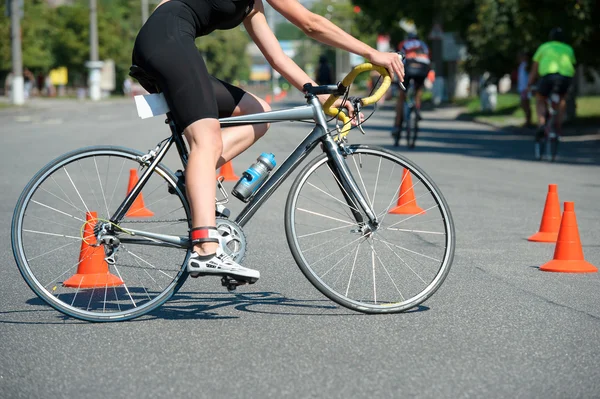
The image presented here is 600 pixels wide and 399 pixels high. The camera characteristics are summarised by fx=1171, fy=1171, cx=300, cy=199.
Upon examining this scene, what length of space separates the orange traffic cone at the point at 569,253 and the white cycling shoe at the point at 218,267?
262 cm

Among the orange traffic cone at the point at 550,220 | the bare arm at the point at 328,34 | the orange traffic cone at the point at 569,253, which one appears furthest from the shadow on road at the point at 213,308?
the orange traffic cone at the point at 550,220

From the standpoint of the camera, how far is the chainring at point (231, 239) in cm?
534

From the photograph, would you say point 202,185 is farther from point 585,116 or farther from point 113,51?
point 113,51

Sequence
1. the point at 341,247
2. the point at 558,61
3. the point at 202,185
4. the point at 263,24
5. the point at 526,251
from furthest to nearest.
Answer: the point at 558,61 → the point at 526,251 → the point at 341,247 → the point at 263,24 → the point at 202,185

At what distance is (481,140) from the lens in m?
23.7

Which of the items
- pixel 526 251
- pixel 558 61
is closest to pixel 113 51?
pixel 558 61

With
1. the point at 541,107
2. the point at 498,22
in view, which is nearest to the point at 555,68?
the point at 541,107

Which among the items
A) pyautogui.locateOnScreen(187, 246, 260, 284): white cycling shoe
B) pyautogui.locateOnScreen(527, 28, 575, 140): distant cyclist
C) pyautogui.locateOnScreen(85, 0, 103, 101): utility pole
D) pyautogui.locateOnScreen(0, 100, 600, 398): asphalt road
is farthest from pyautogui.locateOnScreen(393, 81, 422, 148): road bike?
pyautogui.locateOnScreen(85, 0, 103, 101): utility pole

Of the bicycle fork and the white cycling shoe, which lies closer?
the white cycling shoe

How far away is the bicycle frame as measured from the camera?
5.42 meters

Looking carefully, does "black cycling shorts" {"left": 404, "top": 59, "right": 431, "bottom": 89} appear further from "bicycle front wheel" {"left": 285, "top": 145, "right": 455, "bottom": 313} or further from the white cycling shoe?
the white cycling shoe

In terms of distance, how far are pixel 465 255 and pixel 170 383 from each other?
3863 millimetres

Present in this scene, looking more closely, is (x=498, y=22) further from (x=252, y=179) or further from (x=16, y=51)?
(x=252, y=179)

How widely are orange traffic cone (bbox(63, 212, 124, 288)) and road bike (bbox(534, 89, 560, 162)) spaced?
11115 millimetres
